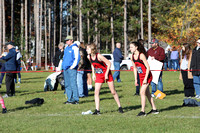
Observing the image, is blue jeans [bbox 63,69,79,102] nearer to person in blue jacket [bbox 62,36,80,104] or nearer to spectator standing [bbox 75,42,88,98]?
person in blue jacket [bbox 62,36,80,104]

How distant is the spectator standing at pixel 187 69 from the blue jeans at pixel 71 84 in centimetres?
412

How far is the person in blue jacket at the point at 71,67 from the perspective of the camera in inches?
511

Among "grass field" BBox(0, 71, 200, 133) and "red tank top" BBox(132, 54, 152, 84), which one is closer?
"grass field" BBox(0, 71, 200, 133)

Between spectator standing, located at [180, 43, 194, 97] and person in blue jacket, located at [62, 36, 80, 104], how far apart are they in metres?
4.05

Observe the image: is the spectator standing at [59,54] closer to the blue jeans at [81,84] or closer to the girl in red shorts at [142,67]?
the blue jeans at [81,84]

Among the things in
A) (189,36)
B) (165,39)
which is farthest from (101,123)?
(165,39)

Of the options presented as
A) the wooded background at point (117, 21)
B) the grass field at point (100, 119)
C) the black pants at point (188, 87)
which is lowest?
the grass field at point (100, 119)

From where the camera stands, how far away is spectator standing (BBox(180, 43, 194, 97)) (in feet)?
48.3

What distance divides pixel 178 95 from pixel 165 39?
42.1m

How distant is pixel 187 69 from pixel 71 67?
4.45 m

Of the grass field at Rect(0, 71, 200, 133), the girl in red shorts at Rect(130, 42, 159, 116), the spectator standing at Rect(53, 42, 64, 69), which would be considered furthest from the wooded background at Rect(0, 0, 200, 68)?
the girl in red shorts at Rect(130, 42, 159, 116)

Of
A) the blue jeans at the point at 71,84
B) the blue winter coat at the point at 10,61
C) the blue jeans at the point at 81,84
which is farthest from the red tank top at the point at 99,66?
the blue winter coat at the point at 10,61

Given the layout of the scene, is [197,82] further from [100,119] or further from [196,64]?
[100,119]

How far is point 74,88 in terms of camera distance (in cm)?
1317
